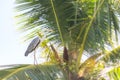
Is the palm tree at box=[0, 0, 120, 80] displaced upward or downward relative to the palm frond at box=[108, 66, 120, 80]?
upward

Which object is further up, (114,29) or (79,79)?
(114,29)

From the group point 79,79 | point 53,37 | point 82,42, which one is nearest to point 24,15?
point 53,37

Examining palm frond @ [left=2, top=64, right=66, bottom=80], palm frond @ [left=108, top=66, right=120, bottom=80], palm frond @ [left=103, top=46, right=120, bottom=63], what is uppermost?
palm frond @ [left=2, top=64, right=66, bottom=80]

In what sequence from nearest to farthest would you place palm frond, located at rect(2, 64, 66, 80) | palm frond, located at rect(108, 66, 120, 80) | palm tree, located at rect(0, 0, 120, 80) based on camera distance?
palm frond, located at rect(2, 64, 66, 80)
palm tree, located at rect(0, 0, 120, 80)
palm frond, located at rect(108, 66, 120, 80)

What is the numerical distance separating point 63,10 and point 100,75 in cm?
125

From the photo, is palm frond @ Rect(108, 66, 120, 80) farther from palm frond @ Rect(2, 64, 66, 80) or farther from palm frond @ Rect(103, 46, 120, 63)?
palm frond @ Rect(2, 64, 66, 80)

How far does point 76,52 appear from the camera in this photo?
6.29 metres

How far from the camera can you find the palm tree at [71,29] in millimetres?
6152

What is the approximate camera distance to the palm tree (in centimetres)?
615

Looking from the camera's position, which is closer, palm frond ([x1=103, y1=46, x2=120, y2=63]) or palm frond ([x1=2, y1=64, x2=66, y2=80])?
palm frond ([x1=2, y1=64, x2=66, y2=80])

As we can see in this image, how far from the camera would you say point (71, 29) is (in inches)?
253

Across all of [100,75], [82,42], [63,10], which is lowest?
[100,75]

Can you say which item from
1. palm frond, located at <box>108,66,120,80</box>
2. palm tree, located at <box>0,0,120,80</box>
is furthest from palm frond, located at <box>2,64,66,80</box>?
palm frond, located at <box>108,66,120,80</box>

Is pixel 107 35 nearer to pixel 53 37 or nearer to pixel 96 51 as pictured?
pixel 96 51
